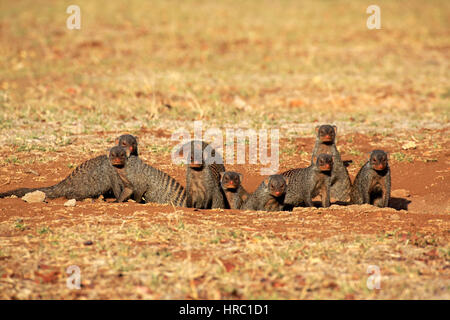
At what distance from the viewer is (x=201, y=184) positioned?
6.29 metres

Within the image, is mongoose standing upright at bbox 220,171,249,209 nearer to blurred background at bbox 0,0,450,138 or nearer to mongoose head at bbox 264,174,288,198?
mongoose head at bbox 264,174,288,198

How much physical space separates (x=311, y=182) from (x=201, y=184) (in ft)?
3.87

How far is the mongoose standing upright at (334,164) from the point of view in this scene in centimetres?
683

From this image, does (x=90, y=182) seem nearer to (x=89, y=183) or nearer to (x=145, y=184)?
(x=89, y=183)

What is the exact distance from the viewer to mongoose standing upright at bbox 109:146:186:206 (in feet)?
20.9

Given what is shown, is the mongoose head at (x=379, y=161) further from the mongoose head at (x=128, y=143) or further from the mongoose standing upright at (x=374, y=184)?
the mongoose head at (x=128, y=143)

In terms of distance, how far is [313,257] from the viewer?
4.12 metres

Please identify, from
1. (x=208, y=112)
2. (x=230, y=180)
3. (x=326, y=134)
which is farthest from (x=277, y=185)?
(x=208, y=112)

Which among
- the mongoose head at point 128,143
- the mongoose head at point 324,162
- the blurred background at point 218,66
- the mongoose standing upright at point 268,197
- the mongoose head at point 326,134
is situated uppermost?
the blurred background at point 218,66

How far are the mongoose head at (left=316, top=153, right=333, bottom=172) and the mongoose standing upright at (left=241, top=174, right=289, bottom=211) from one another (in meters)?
0.38

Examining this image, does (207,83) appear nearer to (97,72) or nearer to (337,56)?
(97,72)

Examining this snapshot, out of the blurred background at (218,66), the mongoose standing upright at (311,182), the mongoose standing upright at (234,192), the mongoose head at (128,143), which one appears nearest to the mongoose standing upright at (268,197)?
the mongoose standing upright at (234,192)

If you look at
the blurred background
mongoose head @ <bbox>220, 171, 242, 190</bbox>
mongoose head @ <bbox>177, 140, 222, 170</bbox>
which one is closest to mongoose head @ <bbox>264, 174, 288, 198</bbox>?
mongoose head @ <bbox>220, 171, 242, 190</bbox>

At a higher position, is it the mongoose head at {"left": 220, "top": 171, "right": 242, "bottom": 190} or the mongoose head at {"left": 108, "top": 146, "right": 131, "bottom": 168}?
the mongoose head at {"left": 108, "top": 146, "right": 131, "bottom": 168}
